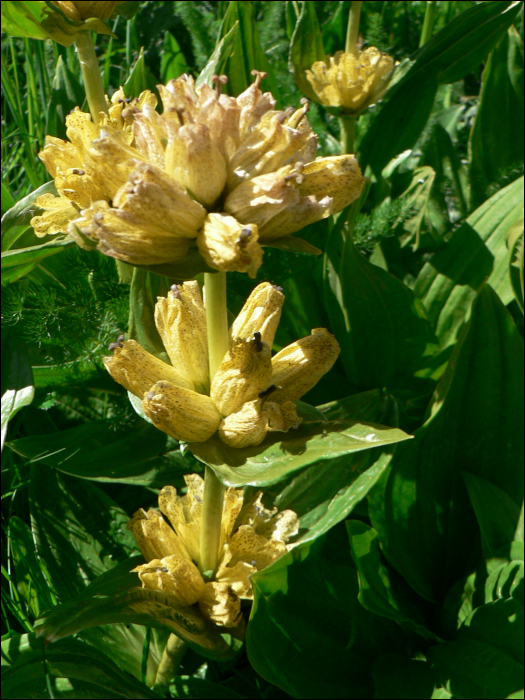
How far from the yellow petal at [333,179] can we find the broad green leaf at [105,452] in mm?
712

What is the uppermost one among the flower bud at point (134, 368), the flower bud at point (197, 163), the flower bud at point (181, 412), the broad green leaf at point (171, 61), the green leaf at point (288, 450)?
the broad green leaf at point (171, 61)

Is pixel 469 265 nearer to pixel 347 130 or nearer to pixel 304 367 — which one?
pixel 347 130

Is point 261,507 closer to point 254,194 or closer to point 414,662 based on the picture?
point 414,662

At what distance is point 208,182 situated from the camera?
0.74 meters

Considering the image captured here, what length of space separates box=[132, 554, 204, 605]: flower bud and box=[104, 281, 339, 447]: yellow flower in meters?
0.27

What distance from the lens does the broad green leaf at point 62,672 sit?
0.90 metres

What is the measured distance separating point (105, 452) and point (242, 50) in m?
1.09

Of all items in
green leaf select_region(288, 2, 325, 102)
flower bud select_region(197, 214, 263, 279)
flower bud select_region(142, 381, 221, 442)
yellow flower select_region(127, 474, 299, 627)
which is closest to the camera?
flower bud select_region(197, 214, 263, 279)

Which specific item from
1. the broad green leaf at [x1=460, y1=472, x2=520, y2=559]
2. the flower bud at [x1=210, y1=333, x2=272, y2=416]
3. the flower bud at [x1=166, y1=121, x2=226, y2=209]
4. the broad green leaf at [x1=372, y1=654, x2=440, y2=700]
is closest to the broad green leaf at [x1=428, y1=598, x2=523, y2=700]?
the broad green leaf at [x1=372, y1=654, x2=440, y2=700]

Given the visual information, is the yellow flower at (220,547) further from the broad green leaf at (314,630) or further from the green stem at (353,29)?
the green stem at (353,29)

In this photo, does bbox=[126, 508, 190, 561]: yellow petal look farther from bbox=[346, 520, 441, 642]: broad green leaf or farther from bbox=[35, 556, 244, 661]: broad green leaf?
bbox=[346, 520, 441, 642]: broad green leaf

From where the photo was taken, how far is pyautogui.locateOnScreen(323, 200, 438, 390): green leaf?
5.21 feet

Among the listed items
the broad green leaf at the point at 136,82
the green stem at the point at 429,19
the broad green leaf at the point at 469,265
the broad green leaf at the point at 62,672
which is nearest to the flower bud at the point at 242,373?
the broad green leaf at the point at 62,672

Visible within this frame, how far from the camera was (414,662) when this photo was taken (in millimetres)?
1163
